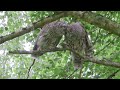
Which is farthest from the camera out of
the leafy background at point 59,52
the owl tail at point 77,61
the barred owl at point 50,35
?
the leafy background at point 59,52

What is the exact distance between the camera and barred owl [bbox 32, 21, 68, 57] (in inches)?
131

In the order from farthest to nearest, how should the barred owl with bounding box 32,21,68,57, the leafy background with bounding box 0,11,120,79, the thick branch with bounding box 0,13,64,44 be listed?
1. the leafy background with bounding box 0,11,120,79
2. the barred owl with bounding box 32,21,68,57
3. the thick branch with bounding box 0,13,64,44

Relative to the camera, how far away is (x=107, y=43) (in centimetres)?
457

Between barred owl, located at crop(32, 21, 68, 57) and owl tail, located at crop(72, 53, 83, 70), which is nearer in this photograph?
barred owl, located at crop(32, 21, 68, 57)

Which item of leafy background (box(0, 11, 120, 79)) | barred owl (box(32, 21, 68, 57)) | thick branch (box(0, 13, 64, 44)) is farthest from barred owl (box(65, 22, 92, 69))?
thick branch (box(0, 13, 64, 44))

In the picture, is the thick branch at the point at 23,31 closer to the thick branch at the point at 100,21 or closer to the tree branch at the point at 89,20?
the tree branch at the point at 89,20

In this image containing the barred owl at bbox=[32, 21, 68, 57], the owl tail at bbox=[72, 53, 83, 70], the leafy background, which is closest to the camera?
the barred owl at bbox=[32, 21, 68, 57]

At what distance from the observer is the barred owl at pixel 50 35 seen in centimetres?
334

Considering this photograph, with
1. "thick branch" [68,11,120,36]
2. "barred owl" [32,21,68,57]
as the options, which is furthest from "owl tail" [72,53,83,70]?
"thick branch" [68,11,120,36]

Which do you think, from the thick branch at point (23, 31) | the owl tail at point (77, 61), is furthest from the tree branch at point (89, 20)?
the owl tail at point (77, 61)

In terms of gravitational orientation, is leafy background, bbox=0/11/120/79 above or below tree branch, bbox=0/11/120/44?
below

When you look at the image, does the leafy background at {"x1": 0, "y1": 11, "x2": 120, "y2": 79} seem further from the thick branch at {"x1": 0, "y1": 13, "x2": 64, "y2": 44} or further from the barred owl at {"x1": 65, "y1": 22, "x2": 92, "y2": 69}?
the thick branch at {"x1": 0, "y1": 13, "x2": 64, "y2": 44}

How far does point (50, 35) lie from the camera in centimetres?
341
